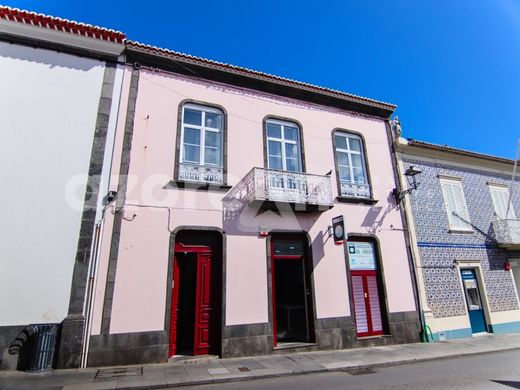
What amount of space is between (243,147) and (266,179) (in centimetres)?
123

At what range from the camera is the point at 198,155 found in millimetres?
8180

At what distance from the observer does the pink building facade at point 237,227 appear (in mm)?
6750

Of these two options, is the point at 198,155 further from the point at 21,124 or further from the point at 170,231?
the point at 21,124

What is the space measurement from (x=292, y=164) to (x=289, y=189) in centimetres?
114

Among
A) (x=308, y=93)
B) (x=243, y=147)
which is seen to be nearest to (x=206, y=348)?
(x=243, y=147)

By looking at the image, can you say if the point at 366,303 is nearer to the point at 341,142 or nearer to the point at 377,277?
the point at 377,277

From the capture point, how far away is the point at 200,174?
794cm

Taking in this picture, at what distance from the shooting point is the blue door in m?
10.3

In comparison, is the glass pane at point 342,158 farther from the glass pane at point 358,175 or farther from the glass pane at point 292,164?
the glass pane at point 292,164

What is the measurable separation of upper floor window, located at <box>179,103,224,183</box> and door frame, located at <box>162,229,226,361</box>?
125cm

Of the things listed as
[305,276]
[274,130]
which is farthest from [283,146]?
[305,276]

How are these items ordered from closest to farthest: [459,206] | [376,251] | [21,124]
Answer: [21,124], [376,251], [459,206]

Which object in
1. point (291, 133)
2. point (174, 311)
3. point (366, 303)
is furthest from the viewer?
point (291, 133)

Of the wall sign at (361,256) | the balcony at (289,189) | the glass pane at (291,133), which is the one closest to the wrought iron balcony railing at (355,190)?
the balcony at (289,189)
